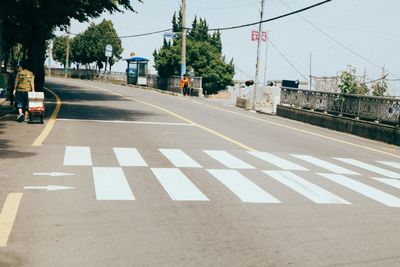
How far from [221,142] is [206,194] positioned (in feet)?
22.4

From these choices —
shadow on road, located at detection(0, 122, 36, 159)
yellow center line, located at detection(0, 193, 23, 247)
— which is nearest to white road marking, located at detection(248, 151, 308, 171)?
shadow on road, located at detection(0, 122, 36, 159)

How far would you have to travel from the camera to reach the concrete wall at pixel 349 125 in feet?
63.1

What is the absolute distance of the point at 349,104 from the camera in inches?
892

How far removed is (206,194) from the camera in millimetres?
8008

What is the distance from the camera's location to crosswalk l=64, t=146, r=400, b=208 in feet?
26.6

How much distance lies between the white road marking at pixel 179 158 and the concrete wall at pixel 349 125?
980 centimetres

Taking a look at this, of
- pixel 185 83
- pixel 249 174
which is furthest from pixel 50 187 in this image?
pixel 185 83

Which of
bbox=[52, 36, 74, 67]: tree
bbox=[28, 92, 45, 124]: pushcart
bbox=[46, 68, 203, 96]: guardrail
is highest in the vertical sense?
bbox=[52, 36, 74, 67]: tree

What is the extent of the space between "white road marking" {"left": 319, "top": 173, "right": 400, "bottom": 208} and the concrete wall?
955 centimetres

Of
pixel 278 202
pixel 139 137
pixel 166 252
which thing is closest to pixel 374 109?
pixel 139 137

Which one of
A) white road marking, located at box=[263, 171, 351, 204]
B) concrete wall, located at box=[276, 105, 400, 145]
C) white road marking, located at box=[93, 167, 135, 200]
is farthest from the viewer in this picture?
concrete wall, located at box=[276, 105, 400, 145]

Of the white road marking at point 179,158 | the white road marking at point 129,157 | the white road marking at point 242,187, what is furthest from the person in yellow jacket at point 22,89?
the white road marking at point 242,187

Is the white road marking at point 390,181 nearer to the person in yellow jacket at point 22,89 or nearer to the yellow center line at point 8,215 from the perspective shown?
the yellow center line at point 8,215

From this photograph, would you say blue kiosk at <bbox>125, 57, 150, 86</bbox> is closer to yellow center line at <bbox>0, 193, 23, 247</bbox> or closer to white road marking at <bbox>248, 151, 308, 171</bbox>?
white road marking at <bbox>248, 151, 308, 171</bbox>
